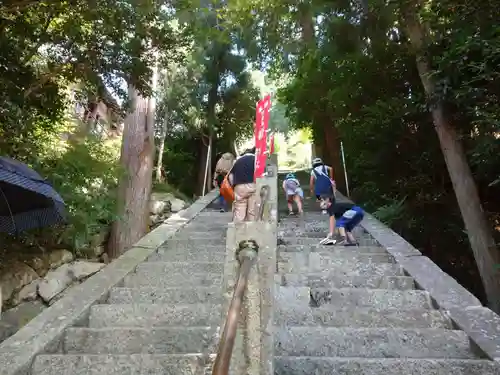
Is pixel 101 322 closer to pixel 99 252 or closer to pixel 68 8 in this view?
pixel 68 8

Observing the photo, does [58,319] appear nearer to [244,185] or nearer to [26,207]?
[26,207]

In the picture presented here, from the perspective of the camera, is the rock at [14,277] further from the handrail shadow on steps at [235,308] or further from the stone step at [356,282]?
the handrail shadow on steps at [235,308]

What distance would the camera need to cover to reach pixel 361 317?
3.76m

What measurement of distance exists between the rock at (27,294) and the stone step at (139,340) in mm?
5717

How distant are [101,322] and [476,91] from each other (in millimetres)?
5447

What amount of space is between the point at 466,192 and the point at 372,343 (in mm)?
4550

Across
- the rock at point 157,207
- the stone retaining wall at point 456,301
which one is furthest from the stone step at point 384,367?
the rock at point 157,207

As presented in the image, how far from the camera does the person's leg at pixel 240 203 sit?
662cm

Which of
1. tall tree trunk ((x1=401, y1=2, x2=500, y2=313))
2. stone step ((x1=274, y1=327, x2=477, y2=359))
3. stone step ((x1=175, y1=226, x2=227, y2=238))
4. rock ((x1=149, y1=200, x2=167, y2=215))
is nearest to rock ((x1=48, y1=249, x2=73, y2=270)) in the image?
stone step ((x1=175, y1=226, x2=227, y2=238))

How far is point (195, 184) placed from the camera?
19188 mm

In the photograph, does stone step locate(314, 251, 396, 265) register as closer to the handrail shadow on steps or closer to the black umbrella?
the black umbrella

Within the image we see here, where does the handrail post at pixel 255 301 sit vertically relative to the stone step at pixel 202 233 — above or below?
below

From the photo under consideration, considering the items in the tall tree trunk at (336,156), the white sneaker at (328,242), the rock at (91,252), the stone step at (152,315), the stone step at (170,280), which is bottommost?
the stone step at (152,315)

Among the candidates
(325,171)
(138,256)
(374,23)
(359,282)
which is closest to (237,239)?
(359,282)
